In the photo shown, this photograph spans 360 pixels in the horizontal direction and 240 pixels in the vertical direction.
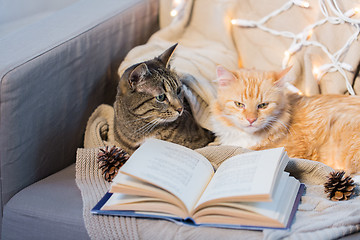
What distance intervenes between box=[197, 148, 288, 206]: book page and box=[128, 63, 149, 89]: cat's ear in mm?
477

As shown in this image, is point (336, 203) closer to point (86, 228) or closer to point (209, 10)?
point (86, 228)

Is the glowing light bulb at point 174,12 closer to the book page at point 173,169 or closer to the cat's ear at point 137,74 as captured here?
the cat's ear at point 137,74

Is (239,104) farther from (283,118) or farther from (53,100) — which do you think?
(53,100)

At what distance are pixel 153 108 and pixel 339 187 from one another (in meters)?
0.74

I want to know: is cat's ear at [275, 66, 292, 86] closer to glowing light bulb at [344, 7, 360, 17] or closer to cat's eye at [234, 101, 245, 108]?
cat's eye at [234, 101, 245, 108]

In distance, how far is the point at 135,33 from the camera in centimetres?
219

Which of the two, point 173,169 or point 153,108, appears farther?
point 153,108

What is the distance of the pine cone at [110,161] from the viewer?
4.95 ft

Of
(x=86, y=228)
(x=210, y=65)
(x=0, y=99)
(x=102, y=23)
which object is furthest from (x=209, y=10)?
(x=86, y=228)

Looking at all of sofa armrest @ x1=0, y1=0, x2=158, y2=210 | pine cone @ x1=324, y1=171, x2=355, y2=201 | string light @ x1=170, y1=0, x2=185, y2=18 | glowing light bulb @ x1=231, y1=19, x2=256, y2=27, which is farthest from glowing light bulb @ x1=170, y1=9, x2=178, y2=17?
pine cone @ x1=324, y1=171, x2=355, y2=201

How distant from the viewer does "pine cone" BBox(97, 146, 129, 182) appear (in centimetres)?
151

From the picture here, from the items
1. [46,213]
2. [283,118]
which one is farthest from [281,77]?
[46,213]

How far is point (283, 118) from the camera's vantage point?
1734mm

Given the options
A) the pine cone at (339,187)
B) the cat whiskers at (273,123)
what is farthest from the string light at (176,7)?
the pine cone at (339,187)
